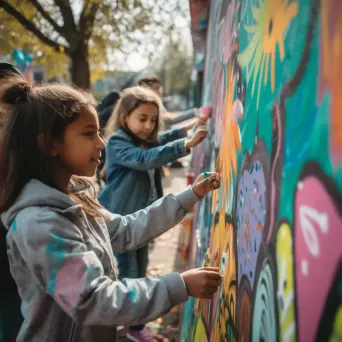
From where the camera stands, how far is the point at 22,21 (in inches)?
256

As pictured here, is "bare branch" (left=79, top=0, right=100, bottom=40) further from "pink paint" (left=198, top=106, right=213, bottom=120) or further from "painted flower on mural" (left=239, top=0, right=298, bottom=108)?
"painted flower on mural" (left=239, top=0, right=298, bottom=108)

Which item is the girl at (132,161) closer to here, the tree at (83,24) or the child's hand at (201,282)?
the child's hand at (201,282)

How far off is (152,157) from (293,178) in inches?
67.3

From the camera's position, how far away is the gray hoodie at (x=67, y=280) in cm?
111

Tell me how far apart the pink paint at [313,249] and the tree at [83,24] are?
21.3ft

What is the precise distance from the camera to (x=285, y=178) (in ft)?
2.86

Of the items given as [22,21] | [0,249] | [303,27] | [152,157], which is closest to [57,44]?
[22,21]

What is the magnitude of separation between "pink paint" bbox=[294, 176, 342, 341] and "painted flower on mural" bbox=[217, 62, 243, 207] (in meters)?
0.68

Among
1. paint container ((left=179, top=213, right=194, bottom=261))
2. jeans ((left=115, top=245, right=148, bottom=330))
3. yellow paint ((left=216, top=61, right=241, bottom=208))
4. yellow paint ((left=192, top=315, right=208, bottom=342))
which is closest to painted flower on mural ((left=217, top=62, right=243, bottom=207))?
yellow paint ((left=216, top=61, right=241, bottom=208))

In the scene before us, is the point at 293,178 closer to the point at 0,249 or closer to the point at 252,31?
the point at 252,31

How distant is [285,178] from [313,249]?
0.21m

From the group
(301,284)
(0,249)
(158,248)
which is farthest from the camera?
(158,248)

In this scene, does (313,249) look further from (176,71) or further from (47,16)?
(176,71)

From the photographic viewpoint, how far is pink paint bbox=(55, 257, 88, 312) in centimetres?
110
